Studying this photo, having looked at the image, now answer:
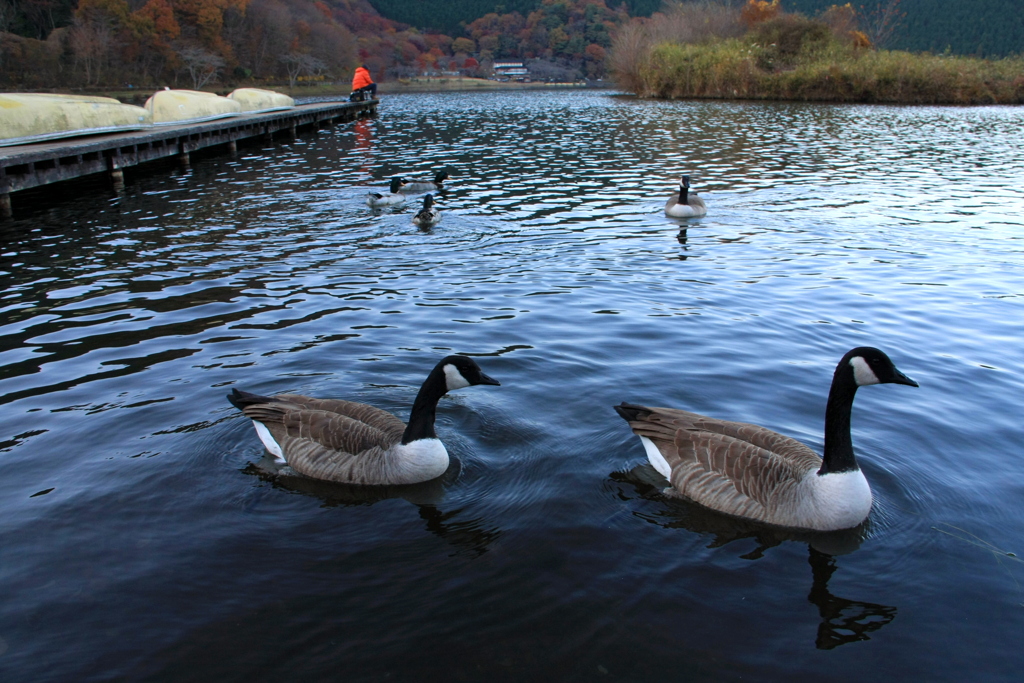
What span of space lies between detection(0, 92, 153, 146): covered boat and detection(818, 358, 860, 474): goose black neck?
20756 millimetres

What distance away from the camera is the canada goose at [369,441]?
18.0 ft

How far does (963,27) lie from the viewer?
125 metres

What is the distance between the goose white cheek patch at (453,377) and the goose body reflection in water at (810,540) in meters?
1.41

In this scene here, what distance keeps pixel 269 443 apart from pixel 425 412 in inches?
54.2

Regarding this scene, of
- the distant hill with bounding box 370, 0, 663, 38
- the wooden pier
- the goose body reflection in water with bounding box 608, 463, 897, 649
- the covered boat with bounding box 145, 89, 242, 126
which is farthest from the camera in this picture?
the distant hill with bounding box 370, 0, 663, 38

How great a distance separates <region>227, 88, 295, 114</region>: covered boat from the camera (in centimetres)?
3582

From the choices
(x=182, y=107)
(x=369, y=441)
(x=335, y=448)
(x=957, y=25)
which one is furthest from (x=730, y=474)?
(x=957, y=25)

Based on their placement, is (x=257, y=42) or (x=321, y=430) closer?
(x=321, y=430)

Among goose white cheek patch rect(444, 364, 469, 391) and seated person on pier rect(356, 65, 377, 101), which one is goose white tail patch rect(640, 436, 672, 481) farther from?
seated person on pier rect(356, 65, 377, 101)

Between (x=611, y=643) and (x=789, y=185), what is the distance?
18.2 metres

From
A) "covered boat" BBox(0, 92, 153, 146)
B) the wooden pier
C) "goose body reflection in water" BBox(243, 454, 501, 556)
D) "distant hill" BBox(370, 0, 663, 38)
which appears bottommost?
"goose body reflection in water" BBox(243, 454, 501, 556)

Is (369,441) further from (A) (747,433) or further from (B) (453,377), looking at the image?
(A) (747,433)

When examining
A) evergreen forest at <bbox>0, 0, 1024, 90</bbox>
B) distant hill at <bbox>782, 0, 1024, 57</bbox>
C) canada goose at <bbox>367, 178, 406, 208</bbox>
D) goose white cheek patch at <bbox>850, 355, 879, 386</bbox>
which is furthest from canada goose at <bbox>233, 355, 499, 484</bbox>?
distant hill at <bbox>782, 0, 1024, 57</bbox>

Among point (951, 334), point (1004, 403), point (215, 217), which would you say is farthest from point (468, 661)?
point (215, 217)
